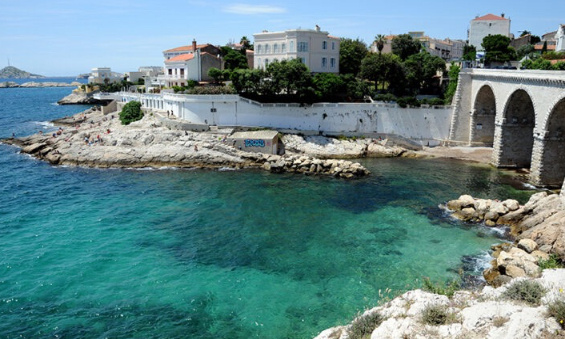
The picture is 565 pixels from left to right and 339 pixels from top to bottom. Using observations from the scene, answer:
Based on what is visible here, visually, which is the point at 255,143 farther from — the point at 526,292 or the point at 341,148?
the point at 526,292

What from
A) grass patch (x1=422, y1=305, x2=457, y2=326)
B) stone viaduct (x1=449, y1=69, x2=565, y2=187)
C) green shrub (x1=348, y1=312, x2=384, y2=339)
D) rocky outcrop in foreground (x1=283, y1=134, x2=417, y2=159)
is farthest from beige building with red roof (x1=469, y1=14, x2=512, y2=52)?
→ green shrub (x1=348, y1=312, x2=384, y2=339)

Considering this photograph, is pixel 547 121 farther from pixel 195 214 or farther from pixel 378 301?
pixel 195 214

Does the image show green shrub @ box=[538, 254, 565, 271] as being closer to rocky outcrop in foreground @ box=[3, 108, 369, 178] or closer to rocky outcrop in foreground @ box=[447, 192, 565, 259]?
rocky outcrop in foreground @ box=[447, 192, 565, 259]

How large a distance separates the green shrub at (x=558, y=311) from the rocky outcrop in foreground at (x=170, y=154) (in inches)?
1253

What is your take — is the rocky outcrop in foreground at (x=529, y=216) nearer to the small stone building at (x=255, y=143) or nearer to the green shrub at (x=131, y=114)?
the small stone building at (x=255, y=143)

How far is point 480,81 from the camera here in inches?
2094

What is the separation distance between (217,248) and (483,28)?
78.4 meters

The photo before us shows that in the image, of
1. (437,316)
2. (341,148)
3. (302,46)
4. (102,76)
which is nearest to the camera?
(437,316)

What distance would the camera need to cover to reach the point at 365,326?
48.9ft

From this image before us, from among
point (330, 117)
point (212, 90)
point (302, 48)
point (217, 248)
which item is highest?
point (302, 48)

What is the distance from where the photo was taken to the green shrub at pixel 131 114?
2482 inches

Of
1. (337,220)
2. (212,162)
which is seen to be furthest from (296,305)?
(212,162)

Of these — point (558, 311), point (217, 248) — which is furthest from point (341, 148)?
point (558, 311)

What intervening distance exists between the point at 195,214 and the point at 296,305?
50.3 ft
